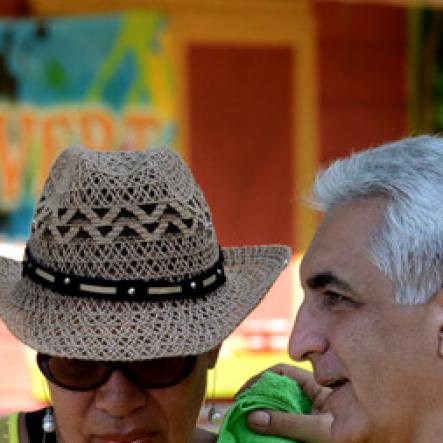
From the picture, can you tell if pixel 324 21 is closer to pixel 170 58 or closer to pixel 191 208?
pixel 170 58

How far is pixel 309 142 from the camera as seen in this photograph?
23.1ft

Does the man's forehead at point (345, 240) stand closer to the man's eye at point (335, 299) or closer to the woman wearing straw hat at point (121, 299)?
the man's eye at point (335, 299)

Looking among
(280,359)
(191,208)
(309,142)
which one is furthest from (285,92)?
(191,208)

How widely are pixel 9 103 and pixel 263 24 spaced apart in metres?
1.39

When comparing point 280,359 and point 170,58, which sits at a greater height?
point 170,58

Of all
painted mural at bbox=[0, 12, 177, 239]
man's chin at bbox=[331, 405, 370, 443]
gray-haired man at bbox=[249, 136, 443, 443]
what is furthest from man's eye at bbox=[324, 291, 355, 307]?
painted mural at bbox=[0, 12, 177, 239]

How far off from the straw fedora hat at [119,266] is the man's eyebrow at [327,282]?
34 cm

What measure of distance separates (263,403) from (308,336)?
0.44m

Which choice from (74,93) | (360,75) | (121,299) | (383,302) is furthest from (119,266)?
(360,75)

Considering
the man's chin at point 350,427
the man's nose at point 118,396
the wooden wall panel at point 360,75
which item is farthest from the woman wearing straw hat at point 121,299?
the wooden wall panel at point 360,75

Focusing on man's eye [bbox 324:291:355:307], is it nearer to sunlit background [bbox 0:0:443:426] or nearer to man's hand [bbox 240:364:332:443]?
man's hand [bbox 240:364:332:443]

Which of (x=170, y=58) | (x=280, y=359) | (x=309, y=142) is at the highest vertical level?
(x=170, y=58)

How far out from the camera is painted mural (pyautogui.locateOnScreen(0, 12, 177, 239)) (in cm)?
666

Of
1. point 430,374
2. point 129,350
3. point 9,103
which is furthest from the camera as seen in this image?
point 9,103
